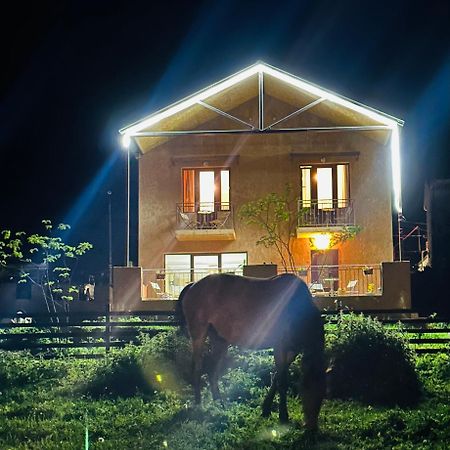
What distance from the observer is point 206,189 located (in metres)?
23.6

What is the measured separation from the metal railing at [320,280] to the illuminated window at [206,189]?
7.65 feet

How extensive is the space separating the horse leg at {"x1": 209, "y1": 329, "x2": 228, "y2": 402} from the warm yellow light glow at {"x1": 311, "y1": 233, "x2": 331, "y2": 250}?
12.1 metres

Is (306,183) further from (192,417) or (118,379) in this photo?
(192,417)

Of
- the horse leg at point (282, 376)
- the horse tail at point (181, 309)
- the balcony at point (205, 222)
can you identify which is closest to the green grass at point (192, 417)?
the horse leg at point (282, 376)

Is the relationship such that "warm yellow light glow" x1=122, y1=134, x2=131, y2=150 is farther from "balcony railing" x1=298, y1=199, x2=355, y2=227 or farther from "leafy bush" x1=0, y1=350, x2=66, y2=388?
"leafy bush" x1=0, y1=350, x2=66, y2=388

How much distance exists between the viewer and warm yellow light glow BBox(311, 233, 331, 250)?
22.3 metres

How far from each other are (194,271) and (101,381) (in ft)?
33.9

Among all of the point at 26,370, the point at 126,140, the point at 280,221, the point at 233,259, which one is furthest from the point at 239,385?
the point at 126,140

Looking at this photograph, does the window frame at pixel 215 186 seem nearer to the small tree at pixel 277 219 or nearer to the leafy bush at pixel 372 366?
the small tree at pixel 277 219

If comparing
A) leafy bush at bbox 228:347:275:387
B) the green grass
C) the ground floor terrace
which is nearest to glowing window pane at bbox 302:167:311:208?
the ground floor terrace

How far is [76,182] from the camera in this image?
124ft

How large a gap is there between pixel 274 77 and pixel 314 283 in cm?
622

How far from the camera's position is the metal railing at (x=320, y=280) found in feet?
66.4

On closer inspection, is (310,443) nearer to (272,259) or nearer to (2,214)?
(272,259)
